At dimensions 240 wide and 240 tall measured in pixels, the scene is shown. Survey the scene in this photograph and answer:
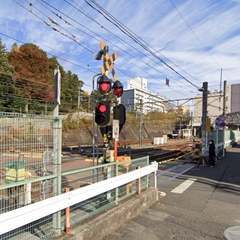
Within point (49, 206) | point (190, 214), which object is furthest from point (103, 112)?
point (190, 214)

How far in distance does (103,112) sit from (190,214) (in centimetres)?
327

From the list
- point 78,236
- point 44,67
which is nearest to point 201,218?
point 78,236

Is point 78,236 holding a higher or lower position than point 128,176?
lower

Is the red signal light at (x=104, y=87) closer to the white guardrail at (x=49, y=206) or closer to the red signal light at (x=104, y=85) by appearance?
the red signal light at (x=104, y=85)

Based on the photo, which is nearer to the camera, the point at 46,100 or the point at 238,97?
the point at 46,100

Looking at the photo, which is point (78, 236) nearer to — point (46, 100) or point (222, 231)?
point (222, 231)

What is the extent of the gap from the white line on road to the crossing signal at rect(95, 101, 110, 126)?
3.90m

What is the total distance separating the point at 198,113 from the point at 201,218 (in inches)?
3263

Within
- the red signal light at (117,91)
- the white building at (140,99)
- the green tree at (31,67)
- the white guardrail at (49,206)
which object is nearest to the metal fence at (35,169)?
the white guardrail at (49,206)

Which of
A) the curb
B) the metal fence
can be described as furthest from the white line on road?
the metal fence

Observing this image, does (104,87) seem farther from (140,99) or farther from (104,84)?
(140,99)

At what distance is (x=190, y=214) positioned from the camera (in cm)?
592

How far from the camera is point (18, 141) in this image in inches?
139

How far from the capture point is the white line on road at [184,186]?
830 centimetres
